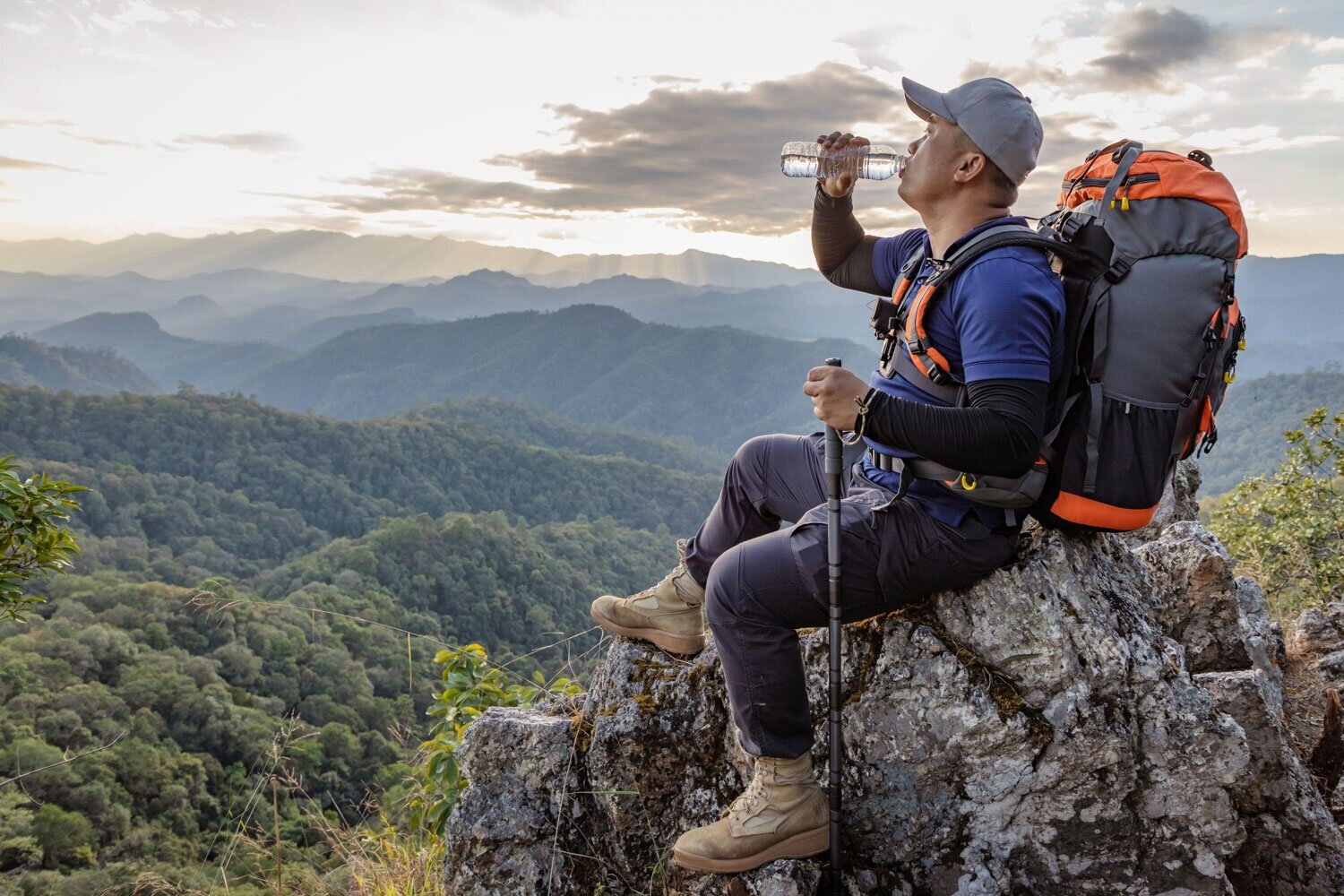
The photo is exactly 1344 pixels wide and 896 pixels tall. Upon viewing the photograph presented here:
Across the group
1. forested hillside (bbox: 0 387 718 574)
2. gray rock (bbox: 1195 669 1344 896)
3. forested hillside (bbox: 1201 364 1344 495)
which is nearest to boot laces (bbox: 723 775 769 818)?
gray rock (bbox: 1195 669 1344 896)

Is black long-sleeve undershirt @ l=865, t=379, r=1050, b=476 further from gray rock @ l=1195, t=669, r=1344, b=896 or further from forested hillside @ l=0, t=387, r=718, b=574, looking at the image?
forested hillside @ l=0, t=387, r=718, b=574

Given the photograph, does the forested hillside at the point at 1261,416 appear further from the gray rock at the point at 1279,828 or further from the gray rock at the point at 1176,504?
the gray rock at the point at 1279,828

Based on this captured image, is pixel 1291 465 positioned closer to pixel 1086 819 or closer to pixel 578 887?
pixel 1086 819

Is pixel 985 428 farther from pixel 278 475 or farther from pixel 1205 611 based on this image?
pixel 278 475

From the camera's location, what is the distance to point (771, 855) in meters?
2.80

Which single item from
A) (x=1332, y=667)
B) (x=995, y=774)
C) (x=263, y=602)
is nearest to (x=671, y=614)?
(x=995, y=774)

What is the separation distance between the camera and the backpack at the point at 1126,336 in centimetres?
261

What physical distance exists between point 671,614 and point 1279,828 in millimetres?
2384

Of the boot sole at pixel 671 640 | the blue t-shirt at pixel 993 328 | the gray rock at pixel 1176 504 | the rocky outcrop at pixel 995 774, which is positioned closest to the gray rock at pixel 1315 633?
the gray rock at pixel 1176 504

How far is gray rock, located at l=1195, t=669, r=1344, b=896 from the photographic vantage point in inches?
117

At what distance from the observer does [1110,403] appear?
8.82 ft

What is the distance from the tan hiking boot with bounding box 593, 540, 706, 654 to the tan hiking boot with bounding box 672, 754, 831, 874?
83cm

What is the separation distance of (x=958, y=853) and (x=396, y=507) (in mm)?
110772

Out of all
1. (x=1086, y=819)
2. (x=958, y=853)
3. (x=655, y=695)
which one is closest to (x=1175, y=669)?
(x=1086, y=819)
